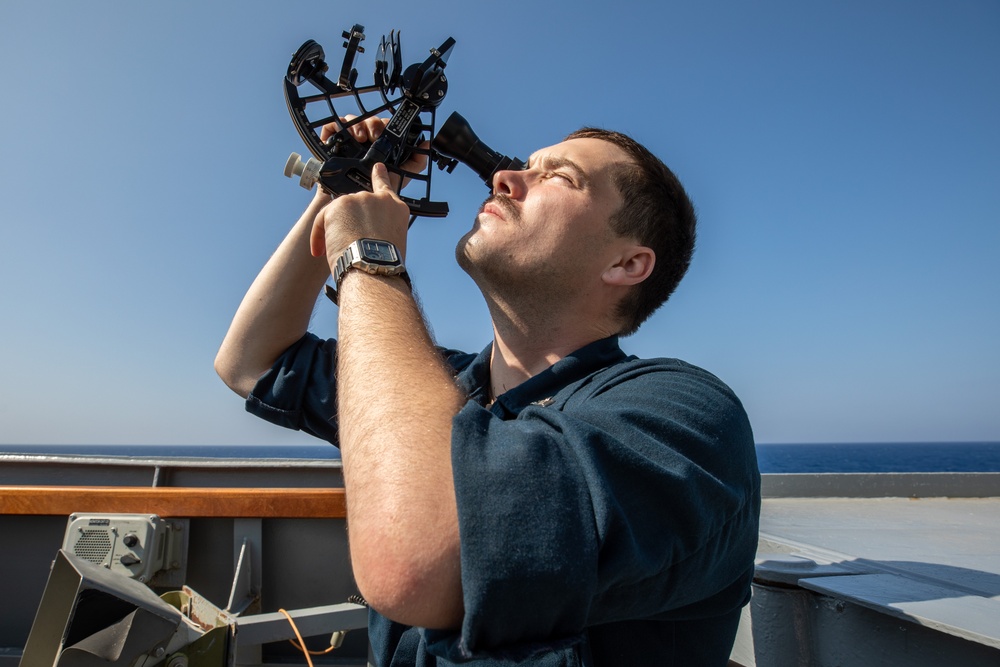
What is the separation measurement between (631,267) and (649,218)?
131 mm

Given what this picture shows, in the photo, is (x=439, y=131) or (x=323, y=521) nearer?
(x=439, y=131)

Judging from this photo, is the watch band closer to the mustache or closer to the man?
the man

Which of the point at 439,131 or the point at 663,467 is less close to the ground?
the point at 439,131

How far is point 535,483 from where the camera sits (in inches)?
22.1

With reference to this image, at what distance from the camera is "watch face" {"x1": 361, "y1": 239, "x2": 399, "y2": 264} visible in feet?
2.82

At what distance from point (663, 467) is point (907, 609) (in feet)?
1.95

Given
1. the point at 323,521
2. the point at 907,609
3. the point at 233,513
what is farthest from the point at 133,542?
the point at 907,609

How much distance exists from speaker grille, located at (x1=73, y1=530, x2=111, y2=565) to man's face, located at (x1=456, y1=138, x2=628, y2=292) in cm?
126

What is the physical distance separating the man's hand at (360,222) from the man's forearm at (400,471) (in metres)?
0.20

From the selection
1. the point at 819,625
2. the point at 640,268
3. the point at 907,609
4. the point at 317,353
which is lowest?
the point at 819,625

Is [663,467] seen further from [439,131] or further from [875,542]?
[875,542]

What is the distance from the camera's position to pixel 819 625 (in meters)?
1.07

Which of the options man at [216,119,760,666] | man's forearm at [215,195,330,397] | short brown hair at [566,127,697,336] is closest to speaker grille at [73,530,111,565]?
man's forearm at [215,195,330,397]

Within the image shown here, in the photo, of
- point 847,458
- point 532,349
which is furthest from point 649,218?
point 847,458
